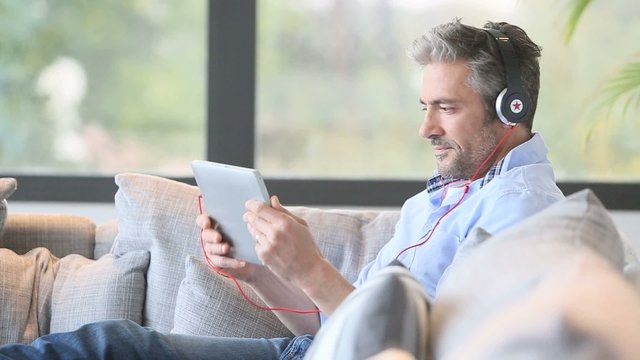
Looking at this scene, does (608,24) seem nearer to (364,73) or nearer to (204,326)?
(364,73)

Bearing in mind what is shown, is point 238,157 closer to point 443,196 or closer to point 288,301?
point 288,301

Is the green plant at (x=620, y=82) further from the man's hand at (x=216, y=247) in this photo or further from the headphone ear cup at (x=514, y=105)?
the man's hand at (x=216, y=247)

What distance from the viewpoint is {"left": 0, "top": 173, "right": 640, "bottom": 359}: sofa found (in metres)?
1.11

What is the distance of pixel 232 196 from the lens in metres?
1.93

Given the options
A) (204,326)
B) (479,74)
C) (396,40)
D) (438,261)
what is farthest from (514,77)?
(396,40)

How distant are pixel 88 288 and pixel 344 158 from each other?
1.48 m

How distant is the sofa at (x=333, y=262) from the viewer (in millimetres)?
1108

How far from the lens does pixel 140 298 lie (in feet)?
8.16

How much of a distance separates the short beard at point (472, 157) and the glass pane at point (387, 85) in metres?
1.73

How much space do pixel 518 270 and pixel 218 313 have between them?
1311mm

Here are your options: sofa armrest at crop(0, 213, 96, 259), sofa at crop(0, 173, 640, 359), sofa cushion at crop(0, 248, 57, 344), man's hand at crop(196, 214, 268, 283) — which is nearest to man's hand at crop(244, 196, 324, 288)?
man's hand at crop(196, 214, 268, 283)

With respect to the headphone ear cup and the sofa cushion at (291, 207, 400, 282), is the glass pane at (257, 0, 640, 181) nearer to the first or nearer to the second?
the sofa cushion at (291, 207, 400, 282)

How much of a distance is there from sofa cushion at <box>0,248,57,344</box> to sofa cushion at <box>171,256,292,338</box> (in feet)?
1.16

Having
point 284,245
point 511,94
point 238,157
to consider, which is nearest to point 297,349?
point 284,245
